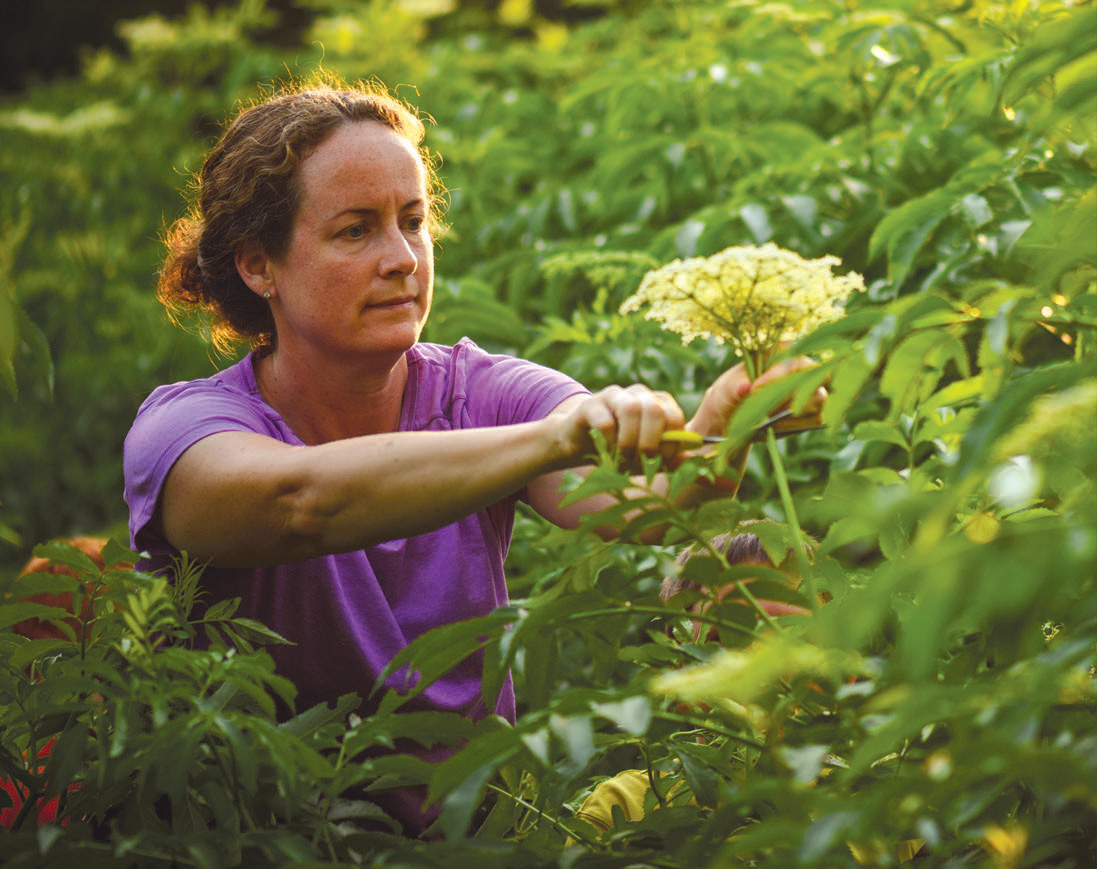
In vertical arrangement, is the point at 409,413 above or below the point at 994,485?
below

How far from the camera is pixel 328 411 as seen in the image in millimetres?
1881

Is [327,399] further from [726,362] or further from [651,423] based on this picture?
[726,362]

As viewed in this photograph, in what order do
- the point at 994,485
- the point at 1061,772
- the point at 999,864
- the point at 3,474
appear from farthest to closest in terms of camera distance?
the point at 3,474, the point at 994,485, the point at 999,864, the point at 1061,772

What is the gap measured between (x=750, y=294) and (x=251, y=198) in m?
0.99

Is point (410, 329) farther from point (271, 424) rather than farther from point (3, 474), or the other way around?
point (3, 474)

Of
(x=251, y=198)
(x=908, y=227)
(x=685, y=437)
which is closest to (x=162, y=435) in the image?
(x=251, y=198)

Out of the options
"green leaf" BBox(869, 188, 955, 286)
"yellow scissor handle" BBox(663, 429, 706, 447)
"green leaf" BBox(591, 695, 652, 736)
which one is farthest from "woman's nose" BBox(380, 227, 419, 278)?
"green leaf" BBox(591, 695, 652, 736)

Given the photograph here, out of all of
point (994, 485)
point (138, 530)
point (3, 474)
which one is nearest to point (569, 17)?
point (3, 474)

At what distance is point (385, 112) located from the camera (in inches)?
72.0

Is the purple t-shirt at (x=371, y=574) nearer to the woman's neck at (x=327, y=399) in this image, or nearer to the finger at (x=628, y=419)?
the woman's neck at (x=327, y=399)

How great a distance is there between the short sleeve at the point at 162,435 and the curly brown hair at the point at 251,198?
11.5 inches

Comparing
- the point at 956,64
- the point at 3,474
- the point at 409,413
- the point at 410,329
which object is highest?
the point at 956,64

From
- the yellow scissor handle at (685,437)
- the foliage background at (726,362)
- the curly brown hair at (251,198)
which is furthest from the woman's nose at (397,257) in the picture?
the yellow scissor handle at (685,437)

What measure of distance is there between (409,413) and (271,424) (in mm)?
250
